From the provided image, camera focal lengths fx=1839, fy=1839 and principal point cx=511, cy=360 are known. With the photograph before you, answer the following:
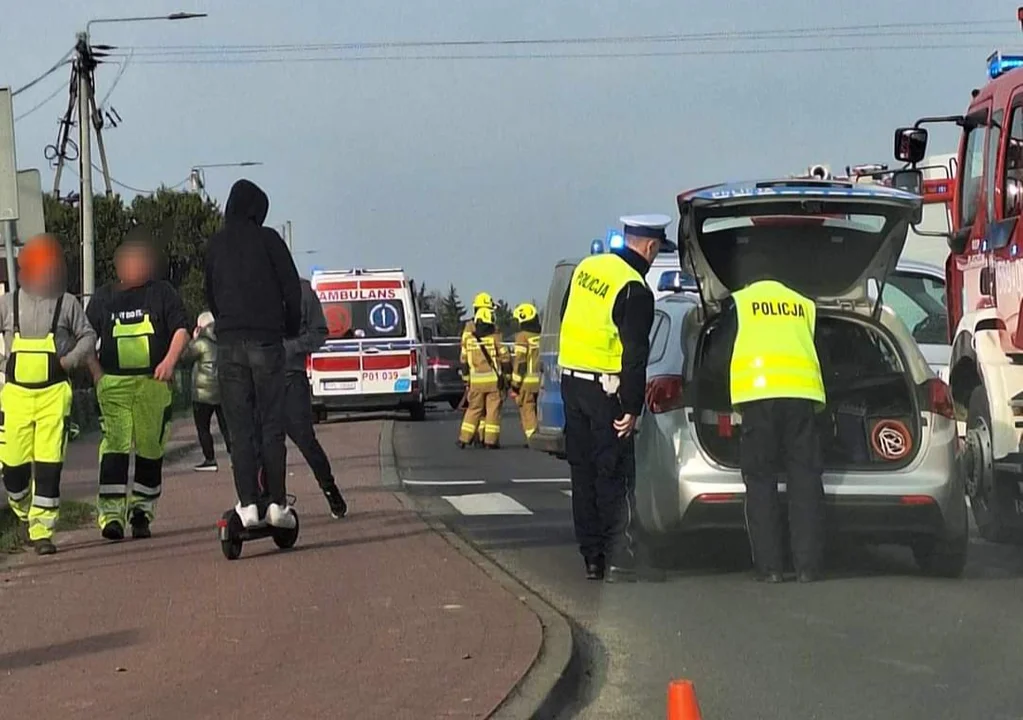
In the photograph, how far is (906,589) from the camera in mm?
9680

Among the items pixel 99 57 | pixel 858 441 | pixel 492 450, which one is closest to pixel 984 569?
pixel 858 441

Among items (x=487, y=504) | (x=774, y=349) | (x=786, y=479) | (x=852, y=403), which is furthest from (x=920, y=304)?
(x=786, y=479)

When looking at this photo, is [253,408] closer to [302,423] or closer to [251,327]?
[251,327]

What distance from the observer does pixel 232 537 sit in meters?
10.7

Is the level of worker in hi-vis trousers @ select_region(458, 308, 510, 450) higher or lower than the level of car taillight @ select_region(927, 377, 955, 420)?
lower

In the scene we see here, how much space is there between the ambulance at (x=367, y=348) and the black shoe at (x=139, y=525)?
19.6 metres

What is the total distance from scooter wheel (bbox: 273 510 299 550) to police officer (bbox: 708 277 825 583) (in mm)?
2818

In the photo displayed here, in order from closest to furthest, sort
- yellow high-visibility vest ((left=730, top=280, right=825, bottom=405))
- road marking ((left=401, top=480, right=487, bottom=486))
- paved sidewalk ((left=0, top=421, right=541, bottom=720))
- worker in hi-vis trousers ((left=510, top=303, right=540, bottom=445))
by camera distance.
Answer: paved sidewalk ((left=0, top=421, right=541, bottom=720)), yellow high-visibility vest ((left=730, top=280, right=825, bottom=405)), road marking ((left=401, top=480, right=487, bottom=486)), worker in hi-vis trousers ((left=510, top=303, right=540, bottom=445))

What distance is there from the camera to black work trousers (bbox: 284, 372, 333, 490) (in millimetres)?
12914

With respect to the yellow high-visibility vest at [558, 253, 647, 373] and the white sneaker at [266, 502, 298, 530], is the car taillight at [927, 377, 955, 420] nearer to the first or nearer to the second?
the yellow high-visibility vest at [558, 253, 647, 373]

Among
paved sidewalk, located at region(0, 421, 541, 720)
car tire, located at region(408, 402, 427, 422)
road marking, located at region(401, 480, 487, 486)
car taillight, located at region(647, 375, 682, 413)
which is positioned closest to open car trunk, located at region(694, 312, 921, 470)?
car taillight, located at region(647, 375, 682, 413)

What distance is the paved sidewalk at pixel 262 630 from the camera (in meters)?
6.74

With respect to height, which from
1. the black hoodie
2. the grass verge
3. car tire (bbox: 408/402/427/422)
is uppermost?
the black hoodie

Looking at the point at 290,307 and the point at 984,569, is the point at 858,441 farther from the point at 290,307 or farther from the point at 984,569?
the point at 290,307
